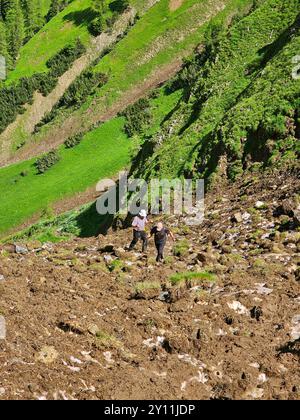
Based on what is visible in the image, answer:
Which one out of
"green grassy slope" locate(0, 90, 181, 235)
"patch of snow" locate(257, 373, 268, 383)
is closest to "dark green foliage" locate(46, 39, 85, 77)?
"green grassy slope" locate(0, 90, 181, 235)

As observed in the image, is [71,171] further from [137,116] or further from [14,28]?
[14,28]

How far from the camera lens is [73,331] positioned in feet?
38.5

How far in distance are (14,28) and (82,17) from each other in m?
22.8

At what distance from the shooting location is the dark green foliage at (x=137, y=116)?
2571 inches

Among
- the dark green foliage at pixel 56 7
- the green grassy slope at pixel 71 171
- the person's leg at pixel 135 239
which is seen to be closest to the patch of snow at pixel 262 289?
the person's leg at pixel 135 239

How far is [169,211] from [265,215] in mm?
7086

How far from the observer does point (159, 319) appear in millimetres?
12781

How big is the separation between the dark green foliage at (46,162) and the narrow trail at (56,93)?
1363 centimetres

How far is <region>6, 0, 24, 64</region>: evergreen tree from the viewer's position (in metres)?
109

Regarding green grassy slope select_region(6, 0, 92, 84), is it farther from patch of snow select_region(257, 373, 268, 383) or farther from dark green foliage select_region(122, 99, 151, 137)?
patch of snow select_region(257, 373, 268, 383)

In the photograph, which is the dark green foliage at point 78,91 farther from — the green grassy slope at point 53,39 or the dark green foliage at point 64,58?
the green grassy slope at point 53,39

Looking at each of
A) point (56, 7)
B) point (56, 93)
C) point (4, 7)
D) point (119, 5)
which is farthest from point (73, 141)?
point (4, 7)

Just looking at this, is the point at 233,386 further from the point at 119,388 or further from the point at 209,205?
the point at 209,205
